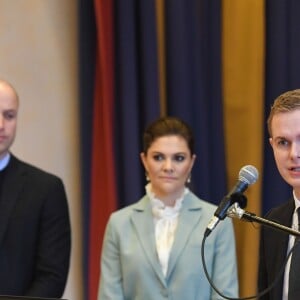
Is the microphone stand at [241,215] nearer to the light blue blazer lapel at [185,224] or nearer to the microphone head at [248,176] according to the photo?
the microphone head at [248,176]

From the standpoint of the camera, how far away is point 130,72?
2.94 m

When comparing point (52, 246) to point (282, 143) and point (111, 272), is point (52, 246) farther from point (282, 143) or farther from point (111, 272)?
point (282, 143)

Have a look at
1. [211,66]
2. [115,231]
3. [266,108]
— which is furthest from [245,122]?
[115,231]

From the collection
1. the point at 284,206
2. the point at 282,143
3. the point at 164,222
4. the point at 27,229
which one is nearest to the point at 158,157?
the point at 164,222

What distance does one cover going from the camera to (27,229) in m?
2.18

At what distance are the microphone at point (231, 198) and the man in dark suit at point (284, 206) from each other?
7.3 inches

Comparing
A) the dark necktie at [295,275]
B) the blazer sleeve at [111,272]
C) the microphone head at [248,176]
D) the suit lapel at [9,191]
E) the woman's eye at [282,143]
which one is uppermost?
the woman's eye at [282,143]

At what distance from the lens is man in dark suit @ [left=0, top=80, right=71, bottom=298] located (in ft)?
7.11

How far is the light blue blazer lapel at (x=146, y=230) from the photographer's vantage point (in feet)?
7.50

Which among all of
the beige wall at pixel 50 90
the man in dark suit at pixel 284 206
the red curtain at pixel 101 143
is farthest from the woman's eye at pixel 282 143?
the beige wall at pixel 50 90

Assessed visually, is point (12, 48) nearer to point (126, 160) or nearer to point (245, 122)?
point (126, 160)

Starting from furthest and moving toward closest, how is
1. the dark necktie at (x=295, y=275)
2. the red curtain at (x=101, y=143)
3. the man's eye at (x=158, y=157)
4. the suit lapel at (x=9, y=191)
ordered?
the red curtain at (x=101, y=143) → the man's eye at (x=158, y=157) → the suit lapel at (x=9, y=191) → the dark necktie at (x=295, y=275)

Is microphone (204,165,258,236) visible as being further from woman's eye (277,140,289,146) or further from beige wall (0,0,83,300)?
beige wall (0,0,83,300)

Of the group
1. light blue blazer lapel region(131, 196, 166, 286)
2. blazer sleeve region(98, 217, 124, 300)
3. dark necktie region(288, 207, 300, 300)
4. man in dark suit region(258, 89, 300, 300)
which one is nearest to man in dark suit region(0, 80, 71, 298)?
blazer sleeve region(98, 217, 124, 300)
